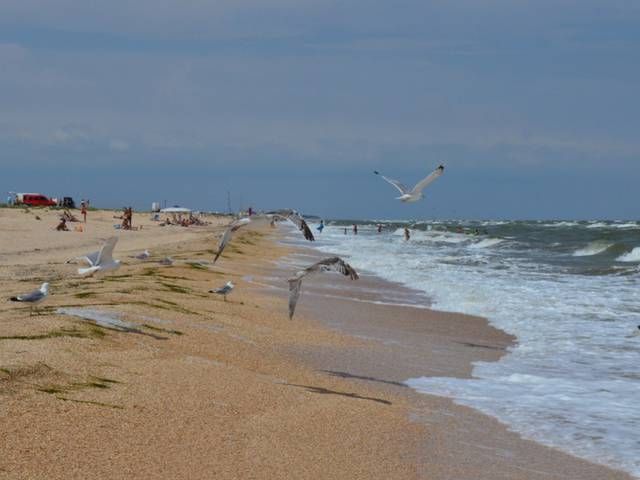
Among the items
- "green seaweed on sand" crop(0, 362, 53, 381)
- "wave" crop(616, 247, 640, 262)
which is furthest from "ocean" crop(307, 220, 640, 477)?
"wave" crop(616, 247, 640, 262)

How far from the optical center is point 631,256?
44000mm

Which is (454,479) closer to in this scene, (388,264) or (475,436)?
(475,436)

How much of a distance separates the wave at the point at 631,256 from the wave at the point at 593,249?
1.84 metres

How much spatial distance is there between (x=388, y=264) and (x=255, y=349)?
22.9 meters

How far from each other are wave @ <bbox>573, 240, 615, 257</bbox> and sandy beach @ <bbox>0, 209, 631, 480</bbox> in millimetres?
33482

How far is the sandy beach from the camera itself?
19.6ft

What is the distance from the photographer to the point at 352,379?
33.0ft

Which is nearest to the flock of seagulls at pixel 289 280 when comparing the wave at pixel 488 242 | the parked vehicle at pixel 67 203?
the wave at pixel 488 242

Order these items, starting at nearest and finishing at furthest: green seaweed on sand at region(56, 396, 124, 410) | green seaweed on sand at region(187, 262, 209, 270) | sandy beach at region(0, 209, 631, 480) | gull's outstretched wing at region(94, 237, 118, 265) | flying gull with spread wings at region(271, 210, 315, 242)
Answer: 1. sandy beach at region(0, 209, 631, 480)
2. green seaweed on sand at region(56, 396, 124, 410)
3. gull's outstretched wing at region(94, 237, 118, 265)
4. flying gull with spread wings at region(271, 210, 315, 242)
5. green seaweed on sand at region(187, 262, 209, 270)

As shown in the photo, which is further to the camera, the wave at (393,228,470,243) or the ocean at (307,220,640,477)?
the wave at (393,228,470,243)

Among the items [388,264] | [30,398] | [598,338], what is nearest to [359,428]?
[30,398]

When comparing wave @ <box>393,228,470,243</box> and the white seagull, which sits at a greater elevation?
the white seagull

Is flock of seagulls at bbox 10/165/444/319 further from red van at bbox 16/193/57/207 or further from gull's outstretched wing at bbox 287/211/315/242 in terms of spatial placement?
red van at bbox 16/193/57/207

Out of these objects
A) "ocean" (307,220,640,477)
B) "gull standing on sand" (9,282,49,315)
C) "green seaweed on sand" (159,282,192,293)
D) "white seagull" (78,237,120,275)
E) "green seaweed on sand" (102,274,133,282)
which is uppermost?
"white seagull" (78,237,120,275)
